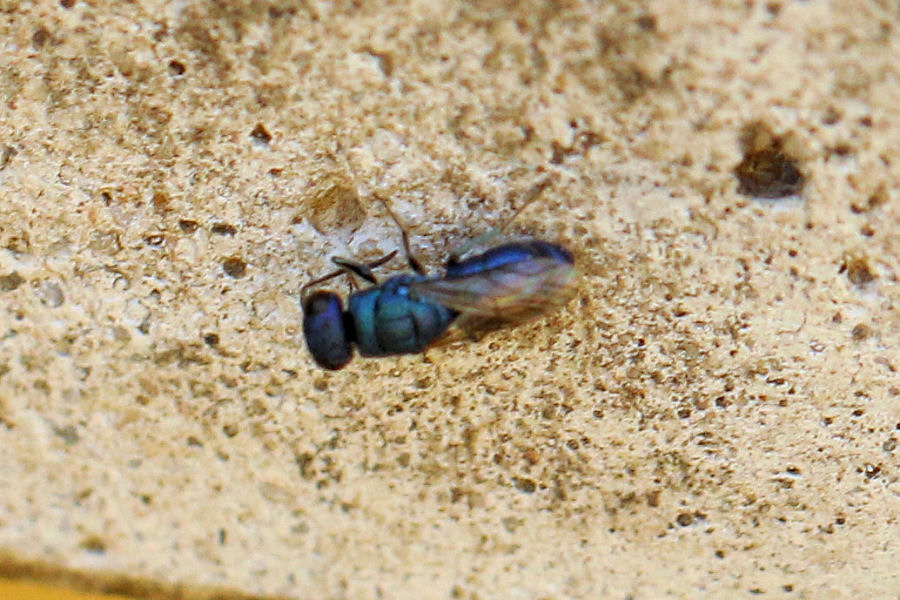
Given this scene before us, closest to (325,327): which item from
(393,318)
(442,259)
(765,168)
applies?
(393,318)

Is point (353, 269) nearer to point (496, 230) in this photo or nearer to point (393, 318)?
point (393, 318)

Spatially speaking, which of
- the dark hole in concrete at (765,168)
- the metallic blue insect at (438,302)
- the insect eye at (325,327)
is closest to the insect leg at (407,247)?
the metallic blue insect at (438,302)

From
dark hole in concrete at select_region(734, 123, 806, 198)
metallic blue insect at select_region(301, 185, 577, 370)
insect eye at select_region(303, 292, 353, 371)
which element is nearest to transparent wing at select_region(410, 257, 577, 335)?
metallic blue insect at select_region(301, 185, 577, 370)

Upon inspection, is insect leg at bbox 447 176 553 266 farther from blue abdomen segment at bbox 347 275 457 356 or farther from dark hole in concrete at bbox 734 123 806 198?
dark hole in concrete at bbox 734 123 806 198

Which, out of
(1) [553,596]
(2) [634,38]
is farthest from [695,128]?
(1) [553,596]

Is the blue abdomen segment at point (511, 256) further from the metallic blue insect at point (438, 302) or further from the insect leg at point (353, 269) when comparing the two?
the insect leg at point (353, 269)

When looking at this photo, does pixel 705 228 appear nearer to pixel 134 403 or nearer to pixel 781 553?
pixel 781 553

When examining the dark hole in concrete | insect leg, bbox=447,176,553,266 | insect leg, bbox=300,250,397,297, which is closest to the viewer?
the dark hole in concrete

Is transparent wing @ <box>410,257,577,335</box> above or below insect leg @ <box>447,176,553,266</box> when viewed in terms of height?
below
